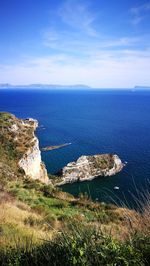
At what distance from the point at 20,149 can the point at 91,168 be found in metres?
21.9

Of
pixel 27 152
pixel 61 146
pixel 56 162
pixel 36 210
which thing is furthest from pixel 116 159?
A: pixel 36 210

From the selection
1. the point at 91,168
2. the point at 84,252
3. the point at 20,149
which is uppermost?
the point at 84,252

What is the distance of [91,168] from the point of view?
190 ft

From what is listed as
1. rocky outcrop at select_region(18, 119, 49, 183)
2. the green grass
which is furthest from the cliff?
the green grass

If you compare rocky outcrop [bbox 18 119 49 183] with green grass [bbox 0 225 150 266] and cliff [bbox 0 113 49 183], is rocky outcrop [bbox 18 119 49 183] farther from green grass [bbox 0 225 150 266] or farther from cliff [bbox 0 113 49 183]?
green grass [bbox 0 225 150 266]

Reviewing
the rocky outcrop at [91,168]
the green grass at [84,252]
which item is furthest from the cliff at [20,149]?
the green grass at [84,252]

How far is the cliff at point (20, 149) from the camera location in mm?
36750

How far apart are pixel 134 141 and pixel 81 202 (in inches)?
2439

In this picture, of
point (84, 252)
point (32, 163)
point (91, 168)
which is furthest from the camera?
point (91, 168)

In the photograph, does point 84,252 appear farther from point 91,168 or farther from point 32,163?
point 91,168

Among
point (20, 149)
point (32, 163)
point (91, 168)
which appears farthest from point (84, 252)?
point (91, 168)

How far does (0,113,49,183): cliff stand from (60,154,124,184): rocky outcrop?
31.0ft

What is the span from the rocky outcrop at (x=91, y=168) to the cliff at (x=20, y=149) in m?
9.44

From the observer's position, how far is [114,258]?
3688mm
